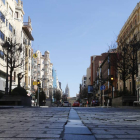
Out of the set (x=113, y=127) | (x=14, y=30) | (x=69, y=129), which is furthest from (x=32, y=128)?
(x=14, y=30)

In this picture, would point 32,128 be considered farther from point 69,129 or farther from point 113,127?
point 113,127

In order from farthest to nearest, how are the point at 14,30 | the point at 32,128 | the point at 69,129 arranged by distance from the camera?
the point at 14,30 → the point at 32,128 → the point at 69,129

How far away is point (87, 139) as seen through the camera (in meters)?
4.28

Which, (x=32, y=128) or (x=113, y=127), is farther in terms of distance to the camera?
(x=113, y=127)

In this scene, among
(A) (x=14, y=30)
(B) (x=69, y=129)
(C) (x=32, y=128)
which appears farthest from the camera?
(A) (x=14, y=30)

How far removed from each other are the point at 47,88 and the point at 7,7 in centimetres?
9477

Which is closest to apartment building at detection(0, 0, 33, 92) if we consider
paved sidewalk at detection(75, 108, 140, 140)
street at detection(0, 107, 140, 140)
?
paved sidewalk at detection(75, 108, 140, 140)

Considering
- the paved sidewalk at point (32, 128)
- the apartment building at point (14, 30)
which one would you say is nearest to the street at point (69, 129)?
the paved sidewalk at point (32, 128)

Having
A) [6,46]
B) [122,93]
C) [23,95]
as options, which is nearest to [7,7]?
[6,46]

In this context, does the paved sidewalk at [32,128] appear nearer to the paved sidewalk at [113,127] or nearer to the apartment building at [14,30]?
the paved sidewalk at [113,127]

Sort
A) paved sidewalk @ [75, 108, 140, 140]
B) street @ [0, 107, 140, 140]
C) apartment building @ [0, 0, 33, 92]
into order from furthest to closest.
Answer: apartment building @ [0, 0, 33, 92] → paved sidewalk @ [75, 108, 140, 140] → street @ [0, 107, 140, 140]

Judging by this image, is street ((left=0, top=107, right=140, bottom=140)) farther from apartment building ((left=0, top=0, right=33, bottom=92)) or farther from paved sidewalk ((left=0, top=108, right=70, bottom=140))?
apartment building ((left=0, top=0, right=33, bottom=92))

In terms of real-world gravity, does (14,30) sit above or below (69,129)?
above

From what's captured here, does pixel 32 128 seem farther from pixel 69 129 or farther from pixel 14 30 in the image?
pixel 14 30
